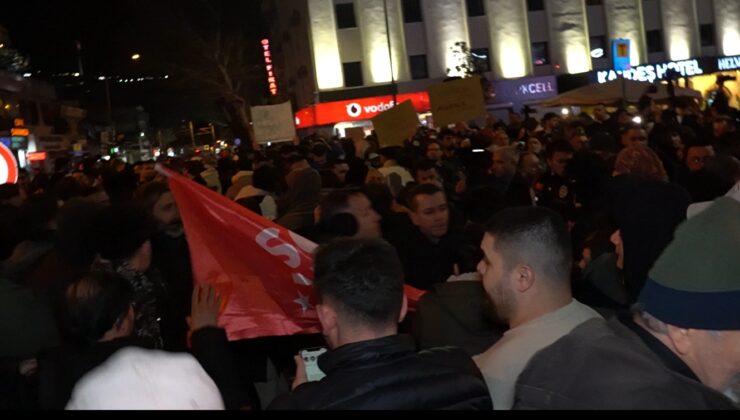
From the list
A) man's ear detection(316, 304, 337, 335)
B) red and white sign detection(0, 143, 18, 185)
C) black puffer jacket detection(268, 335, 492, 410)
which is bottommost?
black puffer jacket detection(268, 335, 492, 410)

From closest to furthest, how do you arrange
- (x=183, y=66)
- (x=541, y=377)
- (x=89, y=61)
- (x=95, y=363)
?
(x=541, y=377) → (x=95, y=363) → (x=89, y=61) → (x=183, y=66)

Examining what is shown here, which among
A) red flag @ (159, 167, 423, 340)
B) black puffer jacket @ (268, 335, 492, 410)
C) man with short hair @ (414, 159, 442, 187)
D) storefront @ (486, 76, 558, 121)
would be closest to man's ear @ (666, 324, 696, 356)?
black puffer jacket @ (268, 335, 492, 410)

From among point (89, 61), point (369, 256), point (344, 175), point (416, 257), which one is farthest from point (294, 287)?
point (89, 61)

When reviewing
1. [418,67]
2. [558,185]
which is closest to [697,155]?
[558,185]

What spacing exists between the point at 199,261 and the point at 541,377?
9.80 feet

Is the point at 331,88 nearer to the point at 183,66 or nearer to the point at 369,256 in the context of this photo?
the point at 183,66

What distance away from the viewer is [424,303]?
4.61 m

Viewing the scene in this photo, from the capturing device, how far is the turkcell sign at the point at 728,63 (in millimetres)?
50938

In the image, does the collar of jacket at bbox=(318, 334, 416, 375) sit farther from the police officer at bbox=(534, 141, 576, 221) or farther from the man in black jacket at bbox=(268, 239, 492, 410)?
the police officer at bbox=(534, 141, 576, 221)

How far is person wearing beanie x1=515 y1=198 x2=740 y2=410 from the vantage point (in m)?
2.37

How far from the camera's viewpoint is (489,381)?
3.31m

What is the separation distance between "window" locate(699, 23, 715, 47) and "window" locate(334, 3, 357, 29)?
1902cm

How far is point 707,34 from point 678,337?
2111 inches

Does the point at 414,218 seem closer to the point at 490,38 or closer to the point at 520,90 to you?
the point at 520,90
